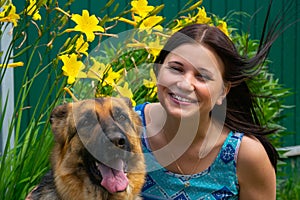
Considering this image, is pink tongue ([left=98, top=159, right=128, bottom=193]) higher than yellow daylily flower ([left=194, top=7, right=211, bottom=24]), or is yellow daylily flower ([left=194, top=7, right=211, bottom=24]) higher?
yellow daylily flower ([left=194, top=7, right=211, bottom=24])

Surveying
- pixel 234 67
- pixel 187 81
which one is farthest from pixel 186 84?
pixel 234 67

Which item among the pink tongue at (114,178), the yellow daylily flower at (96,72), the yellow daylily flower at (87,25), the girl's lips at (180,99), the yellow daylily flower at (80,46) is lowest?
the pink tongue at (114,178)

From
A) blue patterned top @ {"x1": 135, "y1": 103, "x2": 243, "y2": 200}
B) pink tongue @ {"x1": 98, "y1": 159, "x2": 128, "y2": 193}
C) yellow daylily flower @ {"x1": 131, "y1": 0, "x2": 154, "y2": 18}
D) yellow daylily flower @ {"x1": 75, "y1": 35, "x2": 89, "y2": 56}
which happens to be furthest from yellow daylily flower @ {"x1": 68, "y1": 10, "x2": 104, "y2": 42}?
pink tongue @ {"x1": 98, "y1": 159, "x2": 128, "y2": 193}

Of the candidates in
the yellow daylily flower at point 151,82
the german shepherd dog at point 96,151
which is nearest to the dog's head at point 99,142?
the german shepherd dog at point 96,151

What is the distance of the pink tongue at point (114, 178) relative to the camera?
2152 millimetres

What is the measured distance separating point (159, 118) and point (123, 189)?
936 mm

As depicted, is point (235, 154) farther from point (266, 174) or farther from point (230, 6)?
point (230, 6)

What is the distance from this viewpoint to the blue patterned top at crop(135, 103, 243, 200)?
3133 millimetres

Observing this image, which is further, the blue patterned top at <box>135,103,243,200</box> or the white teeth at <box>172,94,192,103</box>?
the blue patterned top at <box>135,103,243,200</box>

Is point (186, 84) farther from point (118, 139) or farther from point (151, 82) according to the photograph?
point (151, 82)

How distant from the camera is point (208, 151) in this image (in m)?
3.19

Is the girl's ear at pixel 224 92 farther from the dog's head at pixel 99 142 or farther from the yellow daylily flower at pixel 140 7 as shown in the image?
the dog's head at pixel 99 142

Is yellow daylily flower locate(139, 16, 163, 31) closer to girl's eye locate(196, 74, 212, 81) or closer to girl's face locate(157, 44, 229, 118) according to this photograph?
girl's face locate(157, 44, 229, 118)

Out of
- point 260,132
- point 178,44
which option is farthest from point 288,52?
point 178,44
